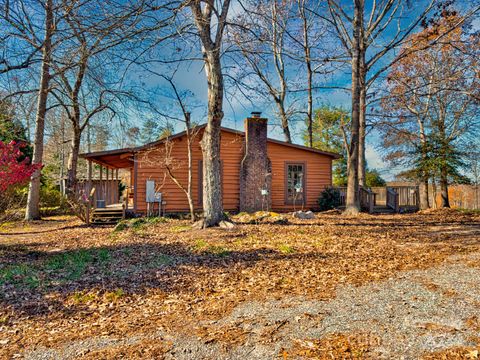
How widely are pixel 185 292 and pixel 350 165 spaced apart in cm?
1022

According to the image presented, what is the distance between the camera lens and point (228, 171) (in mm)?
14086

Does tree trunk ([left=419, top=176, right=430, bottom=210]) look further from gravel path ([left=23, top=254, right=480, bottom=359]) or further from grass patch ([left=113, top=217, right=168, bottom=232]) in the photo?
gravel path ([left=23, top=254, right=480, bottom=359])

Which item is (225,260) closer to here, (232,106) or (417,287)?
(417,287)

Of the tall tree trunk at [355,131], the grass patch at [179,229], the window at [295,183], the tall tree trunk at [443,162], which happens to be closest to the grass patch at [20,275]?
the grass patch at [179,229]

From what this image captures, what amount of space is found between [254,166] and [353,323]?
1095 centimetres

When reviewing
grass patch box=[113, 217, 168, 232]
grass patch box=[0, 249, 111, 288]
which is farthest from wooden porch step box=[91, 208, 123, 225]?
grass patch box=[0, 249, 111, 288]

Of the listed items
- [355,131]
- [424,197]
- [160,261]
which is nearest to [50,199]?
[160,261]

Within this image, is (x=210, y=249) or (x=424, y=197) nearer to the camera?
(x=210, y=249)

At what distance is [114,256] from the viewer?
5.97 meters

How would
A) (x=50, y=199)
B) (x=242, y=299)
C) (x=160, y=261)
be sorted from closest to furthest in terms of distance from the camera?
(x=242, y=299), (x=160, y=261), (x=50, y=199)

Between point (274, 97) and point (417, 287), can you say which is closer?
point (417, 287)

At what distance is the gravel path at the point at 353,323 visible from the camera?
8.60 feet

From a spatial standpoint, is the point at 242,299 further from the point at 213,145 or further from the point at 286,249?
the point at 213,145

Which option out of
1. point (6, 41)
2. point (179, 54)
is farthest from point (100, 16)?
point (179, 54)
